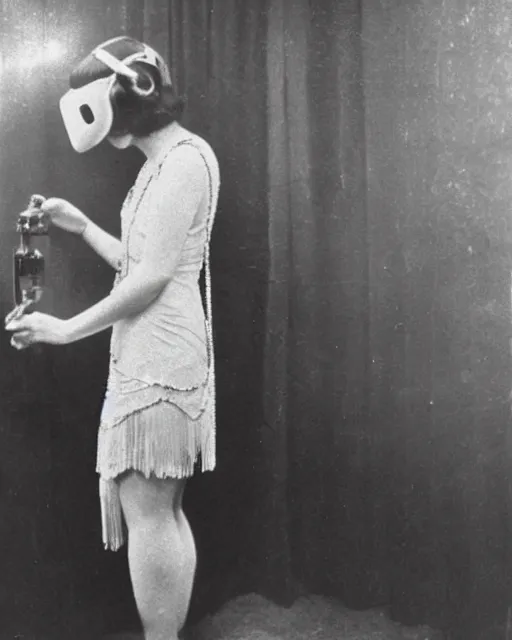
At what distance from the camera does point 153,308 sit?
1.81 metres

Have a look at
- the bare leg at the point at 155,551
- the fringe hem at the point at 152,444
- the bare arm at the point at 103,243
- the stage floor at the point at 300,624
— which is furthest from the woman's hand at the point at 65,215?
the stage floor at the point at 300,624

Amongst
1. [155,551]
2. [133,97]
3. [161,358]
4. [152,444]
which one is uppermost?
[133,97]

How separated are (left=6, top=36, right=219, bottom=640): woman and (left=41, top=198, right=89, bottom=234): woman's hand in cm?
17

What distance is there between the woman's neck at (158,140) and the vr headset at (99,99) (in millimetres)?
81

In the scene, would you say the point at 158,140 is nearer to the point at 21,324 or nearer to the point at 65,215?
the point at 65,215

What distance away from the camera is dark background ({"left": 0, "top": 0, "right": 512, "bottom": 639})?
6.82 feet

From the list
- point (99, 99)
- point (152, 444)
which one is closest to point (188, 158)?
point (99, 99)

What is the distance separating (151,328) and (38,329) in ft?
0.80

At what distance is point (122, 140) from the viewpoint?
6.23 ft

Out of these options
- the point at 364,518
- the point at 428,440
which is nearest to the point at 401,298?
the point at 428,440

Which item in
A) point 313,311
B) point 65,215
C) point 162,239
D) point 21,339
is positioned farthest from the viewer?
point 313,311

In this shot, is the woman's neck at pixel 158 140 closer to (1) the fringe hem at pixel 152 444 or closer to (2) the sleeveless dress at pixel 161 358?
(2) the sleeveless dress at pixel 161 358

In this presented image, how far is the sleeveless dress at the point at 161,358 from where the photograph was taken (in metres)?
1.78

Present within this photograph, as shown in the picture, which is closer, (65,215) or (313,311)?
(65,215)
